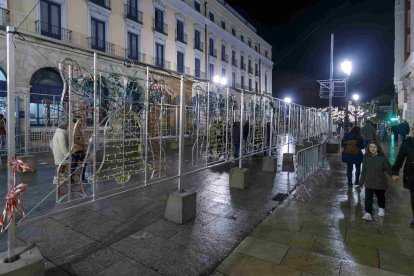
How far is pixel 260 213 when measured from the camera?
5.16 metres

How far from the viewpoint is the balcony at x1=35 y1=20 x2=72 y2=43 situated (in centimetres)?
1497

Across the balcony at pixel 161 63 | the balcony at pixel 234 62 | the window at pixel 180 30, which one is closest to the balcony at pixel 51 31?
the balcony at pixel 161 63

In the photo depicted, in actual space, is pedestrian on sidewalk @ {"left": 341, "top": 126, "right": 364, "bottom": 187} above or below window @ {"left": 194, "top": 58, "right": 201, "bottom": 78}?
below

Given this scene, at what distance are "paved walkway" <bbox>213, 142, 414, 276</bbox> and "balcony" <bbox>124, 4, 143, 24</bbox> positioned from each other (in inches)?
750

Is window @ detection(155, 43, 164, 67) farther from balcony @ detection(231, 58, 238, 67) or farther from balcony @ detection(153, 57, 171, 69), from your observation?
balcony @ detection(231, 58, 238, 67)

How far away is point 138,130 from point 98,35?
15.1 m

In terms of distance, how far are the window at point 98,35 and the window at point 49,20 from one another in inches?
89.6

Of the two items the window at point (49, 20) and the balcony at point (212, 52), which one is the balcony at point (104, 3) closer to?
the window at point (49, 20)

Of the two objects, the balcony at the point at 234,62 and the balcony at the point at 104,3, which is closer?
the balcony at the point at 104,3

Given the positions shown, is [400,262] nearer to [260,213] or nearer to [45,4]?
[260,213]

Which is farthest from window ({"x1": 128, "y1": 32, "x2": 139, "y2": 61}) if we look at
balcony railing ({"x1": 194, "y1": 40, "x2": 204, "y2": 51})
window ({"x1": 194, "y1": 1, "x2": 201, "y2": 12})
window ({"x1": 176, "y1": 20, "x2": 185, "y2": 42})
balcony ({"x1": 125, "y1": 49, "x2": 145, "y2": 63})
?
window ({"x1": 194, "y1": 1, "x2": 201, "y2": 12})

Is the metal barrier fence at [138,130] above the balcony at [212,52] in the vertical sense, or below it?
below

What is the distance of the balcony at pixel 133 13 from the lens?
66.5ft

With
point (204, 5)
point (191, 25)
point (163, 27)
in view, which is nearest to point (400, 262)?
point (163, 27)
